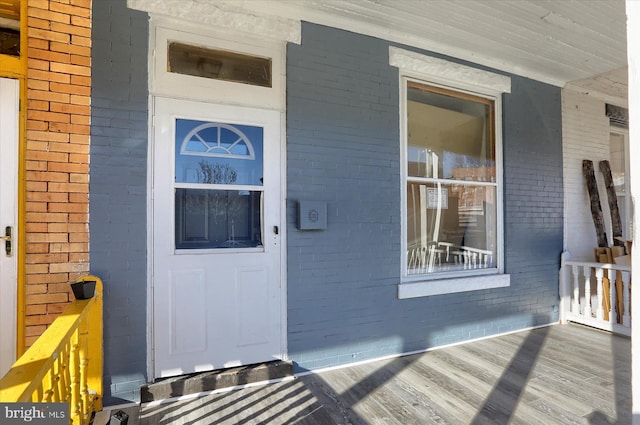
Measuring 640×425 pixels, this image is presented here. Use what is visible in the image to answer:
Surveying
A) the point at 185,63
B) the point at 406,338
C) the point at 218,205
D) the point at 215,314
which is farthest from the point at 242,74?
the point at 406,338

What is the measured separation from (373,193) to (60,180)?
2414 millimetres

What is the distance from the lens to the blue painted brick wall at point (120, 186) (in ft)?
7.72

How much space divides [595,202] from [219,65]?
488 centimetres

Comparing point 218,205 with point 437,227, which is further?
point 437,227

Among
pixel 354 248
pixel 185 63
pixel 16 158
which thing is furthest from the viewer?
pixel 354 248

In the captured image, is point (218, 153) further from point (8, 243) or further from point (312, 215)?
point (8, 243)

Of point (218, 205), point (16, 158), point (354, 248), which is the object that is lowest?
point (354, 248)

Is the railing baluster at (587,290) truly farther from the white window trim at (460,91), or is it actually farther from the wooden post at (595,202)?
the white window trim at (460,91)

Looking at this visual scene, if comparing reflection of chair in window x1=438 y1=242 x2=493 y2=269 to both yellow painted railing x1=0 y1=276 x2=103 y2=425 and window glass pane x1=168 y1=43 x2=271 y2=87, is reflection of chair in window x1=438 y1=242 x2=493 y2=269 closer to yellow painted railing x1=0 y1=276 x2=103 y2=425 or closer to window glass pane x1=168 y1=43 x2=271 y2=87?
window glass pane x1=168 y1=43 x2=271 y2=87

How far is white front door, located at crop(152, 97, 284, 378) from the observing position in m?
2.54

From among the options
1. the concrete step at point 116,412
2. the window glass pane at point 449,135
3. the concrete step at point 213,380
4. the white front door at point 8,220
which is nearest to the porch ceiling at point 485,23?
the window glass pane at point 449,135

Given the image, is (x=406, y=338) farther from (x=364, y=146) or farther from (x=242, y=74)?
(x=242, y=74)

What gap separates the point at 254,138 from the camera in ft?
9.24

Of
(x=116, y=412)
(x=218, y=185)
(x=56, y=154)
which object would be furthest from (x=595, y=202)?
(x=56, y=154)
